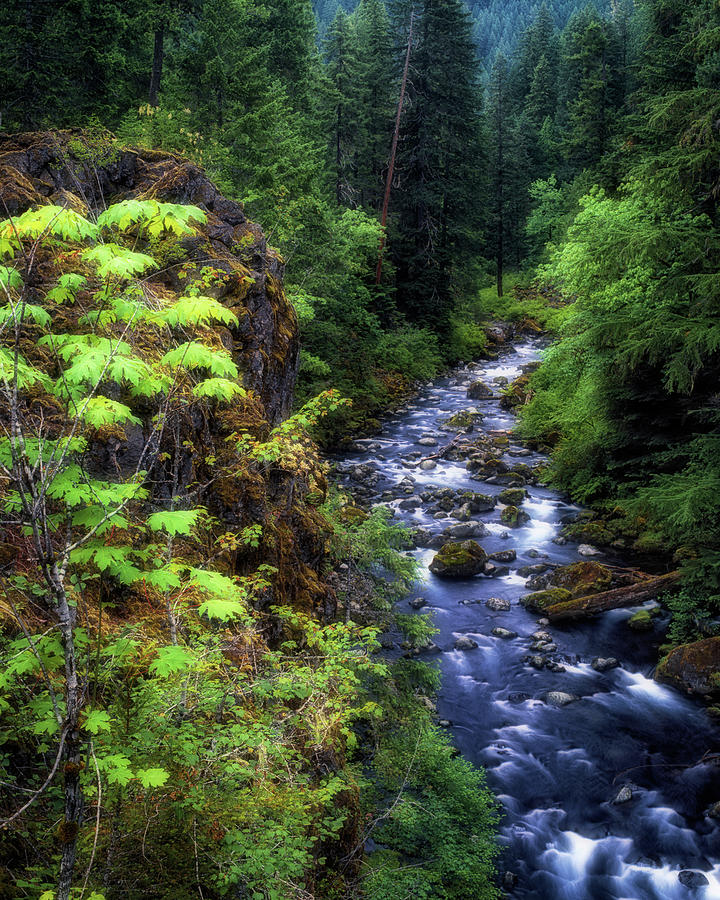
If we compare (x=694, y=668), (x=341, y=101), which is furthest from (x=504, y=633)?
(x=341, y=101)

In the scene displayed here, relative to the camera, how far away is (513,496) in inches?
621

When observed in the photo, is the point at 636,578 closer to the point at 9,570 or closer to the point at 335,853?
the point at 335,853

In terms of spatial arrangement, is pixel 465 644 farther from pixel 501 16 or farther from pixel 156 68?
pixel 501 16

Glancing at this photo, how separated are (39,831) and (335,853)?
259 centimetres

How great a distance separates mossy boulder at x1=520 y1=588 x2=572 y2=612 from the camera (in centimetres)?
1120

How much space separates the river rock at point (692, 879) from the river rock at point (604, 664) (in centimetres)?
335

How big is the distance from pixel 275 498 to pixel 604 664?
21.3 ft

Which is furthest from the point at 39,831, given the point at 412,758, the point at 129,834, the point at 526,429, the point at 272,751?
the point at 526,429

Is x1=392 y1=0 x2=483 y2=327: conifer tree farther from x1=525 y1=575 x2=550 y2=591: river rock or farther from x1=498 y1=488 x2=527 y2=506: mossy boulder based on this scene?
x1=525 y1=575 x2=550 y2=591: river rock

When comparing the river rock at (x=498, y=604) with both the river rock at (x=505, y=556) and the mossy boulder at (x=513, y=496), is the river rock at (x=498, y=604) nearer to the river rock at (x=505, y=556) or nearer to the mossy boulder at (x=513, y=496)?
the river rock at (x=505, y=556)

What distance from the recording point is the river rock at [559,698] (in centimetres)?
913

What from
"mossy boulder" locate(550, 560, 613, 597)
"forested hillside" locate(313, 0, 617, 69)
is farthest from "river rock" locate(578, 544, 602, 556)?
Answer: "forested hillside" locate(313, 0, 617, 69)

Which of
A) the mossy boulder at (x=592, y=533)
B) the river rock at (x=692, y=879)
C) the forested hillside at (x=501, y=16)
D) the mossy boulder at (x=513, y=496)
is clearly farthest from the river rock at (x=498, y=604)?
the forested hillside at (x=501, y=16)

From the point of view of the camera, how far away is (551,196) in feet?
120
